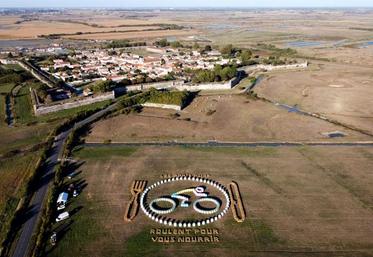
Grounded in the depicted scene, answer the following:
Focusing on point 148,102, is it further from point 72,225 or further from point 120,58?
point 120,58

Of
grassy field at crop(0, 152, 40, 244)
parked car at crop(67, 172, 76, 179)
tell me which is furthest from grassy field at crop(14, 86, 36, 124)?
parked car at crop(67, 172, 76, 179)

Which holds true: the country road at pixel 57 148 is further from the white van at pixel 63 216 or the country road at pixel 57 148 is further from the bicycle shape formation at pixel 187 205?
the bicycle shape formation at pixel 187 205

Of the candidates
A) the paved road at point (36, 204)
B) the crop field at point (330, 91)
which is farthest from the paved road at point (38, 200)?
the crop field at point (330, 91)

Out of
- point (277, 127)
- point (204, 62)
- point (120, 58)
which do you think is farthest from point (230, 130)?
point (120, 58)

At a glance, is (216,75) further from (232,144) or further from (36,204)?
(36,204)

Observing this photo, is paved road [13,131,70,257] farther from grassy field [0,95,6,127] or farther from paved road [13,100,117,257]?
grassy field [0,95,6,127]

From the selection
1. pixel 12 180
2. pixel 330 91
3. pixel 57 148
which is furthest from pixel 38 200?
pixel 330 91
